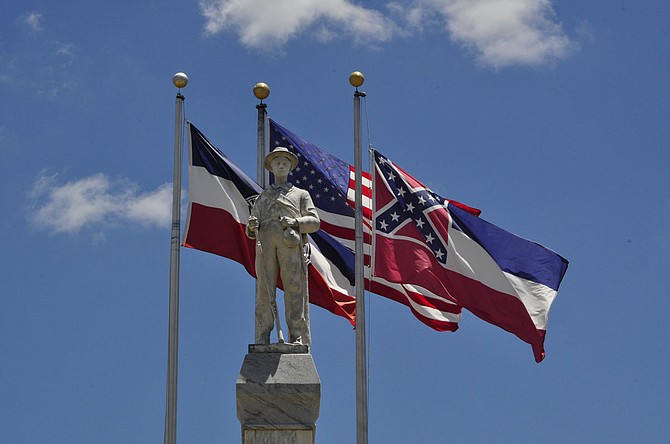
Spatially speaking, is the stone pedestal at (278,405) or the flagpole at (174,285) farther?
the flagpole at (174,285)

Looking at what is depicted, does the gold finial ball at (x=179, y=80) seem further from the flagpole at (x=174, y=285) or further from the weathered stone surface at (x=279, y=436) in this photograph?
the weathered stone surface at (x=279, y=436)

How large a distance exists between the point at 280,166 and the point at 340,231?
159 inches

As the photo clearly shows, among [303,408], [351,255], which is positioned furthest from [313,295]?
[303,408]

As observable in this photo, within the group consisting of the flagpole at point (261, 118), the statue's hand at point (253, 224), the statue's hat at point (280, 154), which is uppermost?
the flagpole at point (261, 118)

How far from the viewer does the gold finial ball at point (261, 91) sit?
26.7m

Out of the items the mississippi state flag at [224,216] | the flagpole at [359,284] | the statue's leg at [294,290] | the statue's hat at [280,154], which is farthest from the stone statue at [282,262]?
the mississippi state flag at [224,216]

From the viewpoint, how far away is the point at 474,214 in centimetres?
2838

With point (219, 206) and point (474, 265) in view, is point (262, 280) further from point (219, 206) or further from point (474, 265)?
point (474, 265)

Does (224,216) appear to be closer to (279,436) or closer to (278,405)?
(278,405)

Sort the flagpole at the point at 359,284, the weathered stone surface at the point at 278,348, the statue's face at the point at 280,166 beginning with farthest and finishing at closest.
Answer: the flagpole at the point at 359,284 < the statue's face at the point at 280,166 < the weathered stone surface at the point at 278,348

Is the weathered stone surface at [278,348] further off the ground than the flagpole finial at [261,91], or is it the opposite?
the flagpole finial at [261,91]

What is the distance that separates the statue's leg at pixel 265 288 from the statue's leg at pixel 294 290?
16 centimetres

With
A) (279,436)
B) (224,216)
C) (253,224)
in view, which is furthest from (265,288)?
(224,216)

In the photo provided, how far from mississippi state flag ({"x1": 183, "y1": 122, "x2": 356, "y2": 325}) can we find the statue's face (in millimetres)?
2293
